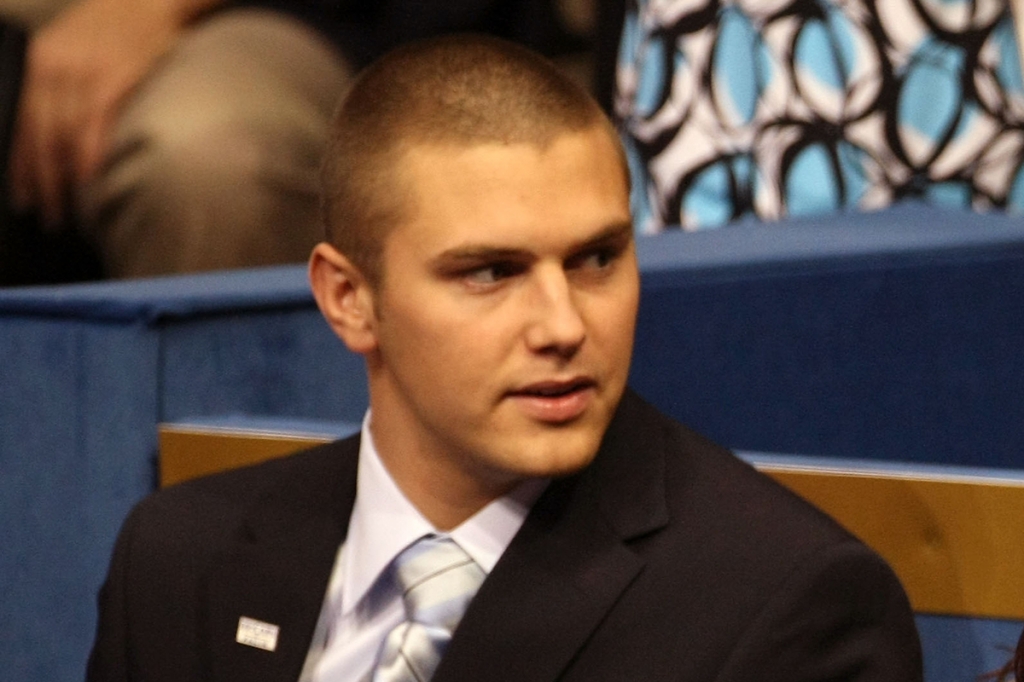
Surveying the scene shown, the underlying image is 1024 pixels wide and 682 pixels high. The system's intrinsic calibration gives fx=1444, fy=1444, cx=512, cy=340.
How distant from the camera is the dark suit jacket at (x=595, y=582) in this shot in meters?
0.99

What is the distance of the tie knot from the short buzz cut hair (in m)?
0.22

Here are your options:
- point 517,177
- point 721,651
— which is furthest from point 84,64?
point 721,651

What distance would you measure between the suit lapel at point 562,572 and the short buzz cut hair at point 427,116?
9.1 inches

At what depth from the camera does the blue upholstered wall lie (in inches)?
59.2

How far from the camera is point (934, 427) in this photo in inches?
59.6

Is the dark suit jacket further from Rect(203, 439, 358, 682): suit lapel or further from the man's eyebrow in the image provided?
the man's eyebrow

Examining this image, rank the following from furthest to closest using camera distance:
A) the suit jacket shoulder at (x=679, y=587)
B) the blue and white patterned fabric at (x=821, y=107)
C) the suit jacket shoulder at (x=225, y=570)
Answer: the blue and white patterned fabric at (x=821, y=107)
the suit jacket shoulder at (x=225, y=570)
the suit jacket shoulder at (x=679, y=587)

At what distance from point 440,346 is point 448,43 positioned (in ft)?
0.89

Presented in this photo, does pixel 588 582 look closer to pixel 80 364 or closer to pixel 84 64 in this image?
pixel 80 364

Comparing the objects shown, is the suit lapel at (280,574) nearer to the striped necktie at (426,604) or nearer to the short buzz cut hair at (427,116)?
the striped necktie at (426,604)

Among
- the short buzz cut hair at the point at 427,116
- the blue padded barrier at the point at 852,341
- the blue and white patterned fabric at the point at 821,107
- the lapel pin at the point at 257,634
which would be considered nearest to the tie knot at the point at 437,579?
the lapel pin at the point at 257,634

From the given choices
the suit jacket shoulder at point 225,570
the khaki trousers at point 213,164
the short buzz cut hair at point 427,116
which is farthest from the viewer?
the khaki trousers at point 213,164

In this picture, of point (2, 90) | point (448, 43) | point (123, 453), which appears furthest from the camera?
point (2, 90)

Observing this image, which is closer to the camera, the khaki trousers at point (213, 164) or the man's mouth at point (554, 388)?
the man's mouth at point (554, 388)
